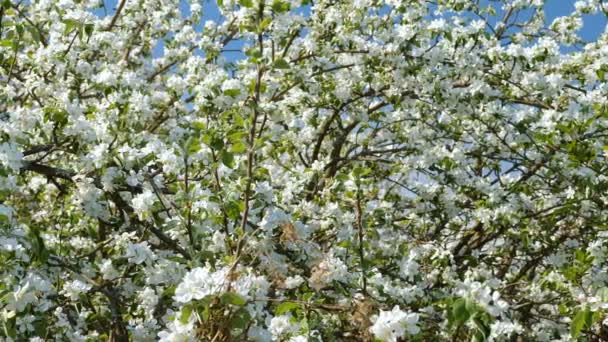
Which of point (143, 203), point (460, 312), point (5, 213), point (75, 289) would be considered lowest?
point (460, 312)

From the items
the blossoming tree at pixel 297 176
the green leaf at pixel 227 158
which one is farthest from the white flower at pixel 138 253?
the green leaf at pixel 227 158

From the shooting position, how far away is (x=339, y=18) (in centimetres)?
612

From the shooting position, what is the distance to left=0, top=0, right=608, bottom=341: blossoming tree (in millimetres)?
3021

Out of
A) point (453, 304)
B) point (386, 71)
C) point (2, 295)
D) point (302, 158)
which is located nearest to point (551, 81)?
point (386, 71)

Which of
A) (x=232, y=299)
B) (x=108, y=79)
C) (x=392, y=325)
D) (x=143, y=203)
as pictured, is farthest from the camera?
(x=108, y=79)

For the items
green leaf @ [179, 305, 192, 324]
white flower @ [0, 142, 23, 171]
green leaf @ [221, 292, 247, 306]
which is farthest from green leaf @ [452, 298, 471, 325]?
white flower @ [0, 142, 23, 171]

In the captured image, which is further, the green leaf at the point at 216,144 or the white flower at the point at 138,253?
Result: the white flower at the point at 138,253

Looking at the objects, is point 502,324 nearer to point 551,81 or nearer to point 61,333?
point 61,333

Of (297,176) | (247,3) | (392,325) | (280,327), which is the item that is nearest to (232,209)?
(280,327)

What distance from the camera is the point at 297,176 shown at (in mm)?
5523

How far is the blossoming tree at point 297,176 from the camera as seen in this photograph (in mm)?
3021

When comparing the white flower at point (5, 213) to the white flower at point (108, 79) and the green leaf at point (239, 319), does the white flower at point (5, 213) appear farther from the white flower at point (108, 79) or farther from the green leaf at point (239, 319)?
the white flower at point (108, 79)

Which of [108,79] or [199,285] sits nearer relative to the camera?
[199,285]

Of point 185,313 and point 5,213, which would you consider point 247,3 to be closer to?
point 5,213
